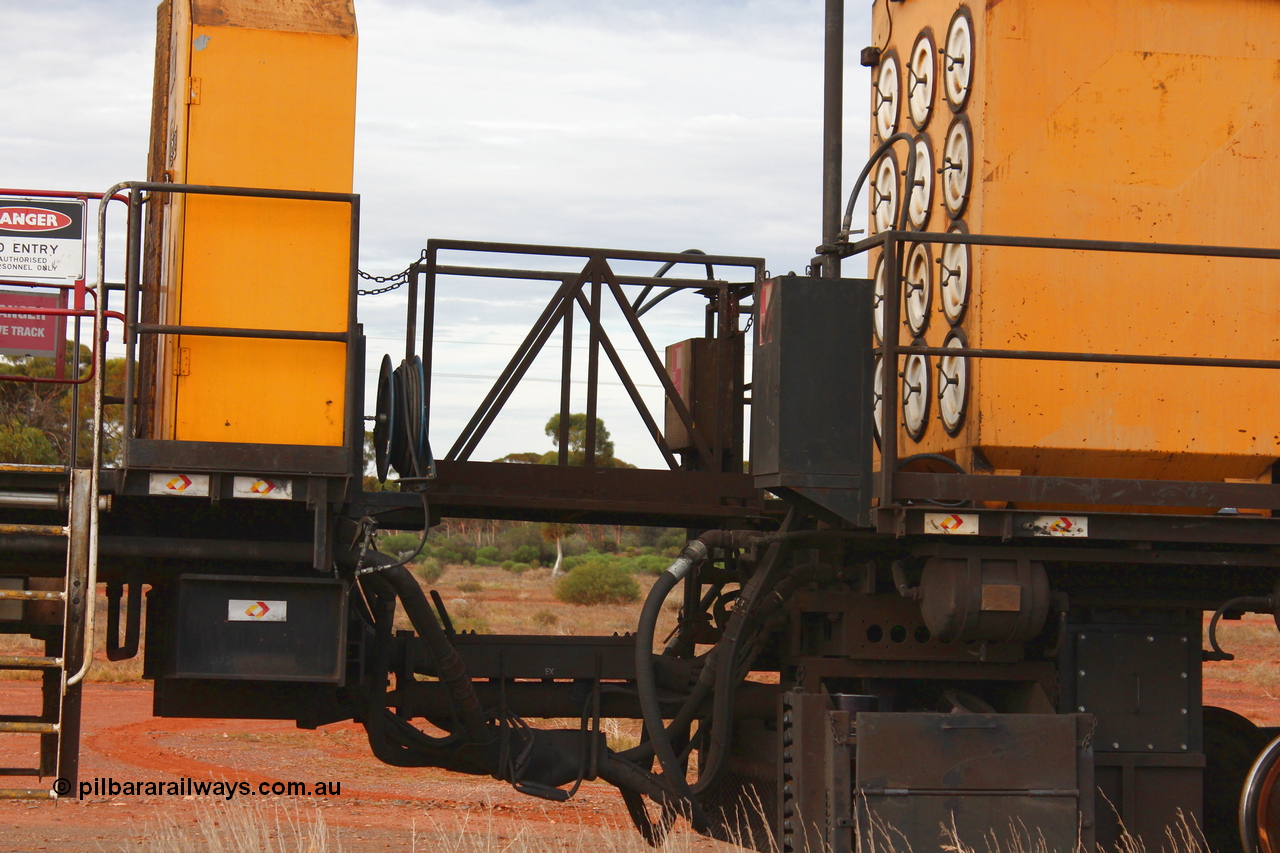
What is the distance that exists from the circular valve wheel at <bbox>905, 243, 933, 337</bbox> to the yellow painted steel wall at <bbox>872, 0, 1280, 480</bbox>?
47 cm

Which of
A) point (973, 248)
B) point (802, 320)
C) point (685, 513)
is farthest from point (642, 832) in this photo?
point (973, 248)

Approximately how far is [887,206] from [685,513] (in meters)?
2.19

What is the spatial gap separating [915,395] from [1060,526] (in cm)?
142

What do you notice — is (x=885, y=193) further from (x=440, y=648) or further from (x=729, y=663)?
(x=440, y=648)

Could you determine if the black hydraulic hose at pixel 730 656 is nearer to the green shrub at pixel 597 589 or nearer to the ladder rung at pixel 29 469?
the ladder rung at pixel 29 469

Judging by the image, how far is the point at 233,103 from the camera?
18.0ft

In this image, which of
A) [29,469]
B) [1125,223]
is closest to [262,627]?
[29,469]

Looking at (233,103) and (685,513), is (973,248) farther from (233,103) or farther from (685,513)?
(233,103)

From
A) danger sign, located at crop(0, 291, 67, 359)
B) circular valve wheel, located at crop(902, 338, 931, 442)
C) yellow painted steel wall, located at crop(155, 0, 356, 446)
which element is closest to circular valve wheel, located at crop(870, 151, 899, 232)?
circular valve wheel, located at crop(902, 338, 931, 442)

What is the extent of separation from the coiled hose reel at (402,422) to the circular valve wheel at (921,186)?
2828mm

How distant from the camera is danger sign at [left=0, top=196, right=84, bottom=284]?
5.42 m

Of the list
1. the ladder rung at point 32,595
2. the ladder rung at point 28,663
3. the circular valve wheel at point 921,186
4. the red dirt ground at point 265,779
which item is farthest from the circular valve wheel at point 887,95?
the ladder rung at point 28,663

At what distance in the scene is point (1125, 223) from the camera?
6078mm

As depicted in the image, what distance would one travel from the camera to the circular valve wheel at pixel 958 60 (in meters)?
6.20
